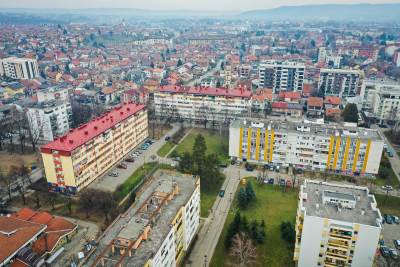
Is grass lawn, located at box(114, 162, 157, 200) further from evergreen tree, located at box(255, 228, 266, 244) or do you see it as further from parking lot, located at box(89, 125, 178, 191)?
evergreen tree, located at box(255, 228, 266, 244)

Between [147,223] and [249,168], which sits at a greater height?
[147,223]

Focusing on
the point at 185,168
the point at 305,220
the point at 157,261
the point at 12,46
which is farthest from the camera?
the point at 12,46

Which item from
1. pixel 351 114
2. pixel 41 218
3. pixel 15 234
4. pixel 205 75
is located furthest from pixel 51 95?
pixel 351 114

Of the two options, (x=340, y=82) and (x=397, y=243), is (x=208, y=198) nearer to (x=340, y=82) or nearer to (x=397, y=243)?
(x=397, y=243)

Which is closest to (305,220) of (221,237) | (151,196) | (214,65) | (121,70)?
(221,237)

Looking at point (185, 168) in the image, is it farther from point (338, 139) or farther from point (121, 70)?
point (121, 70)

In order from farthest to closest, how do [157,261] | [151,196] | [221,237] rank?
[221,237]
[151,196]
[157,261]
